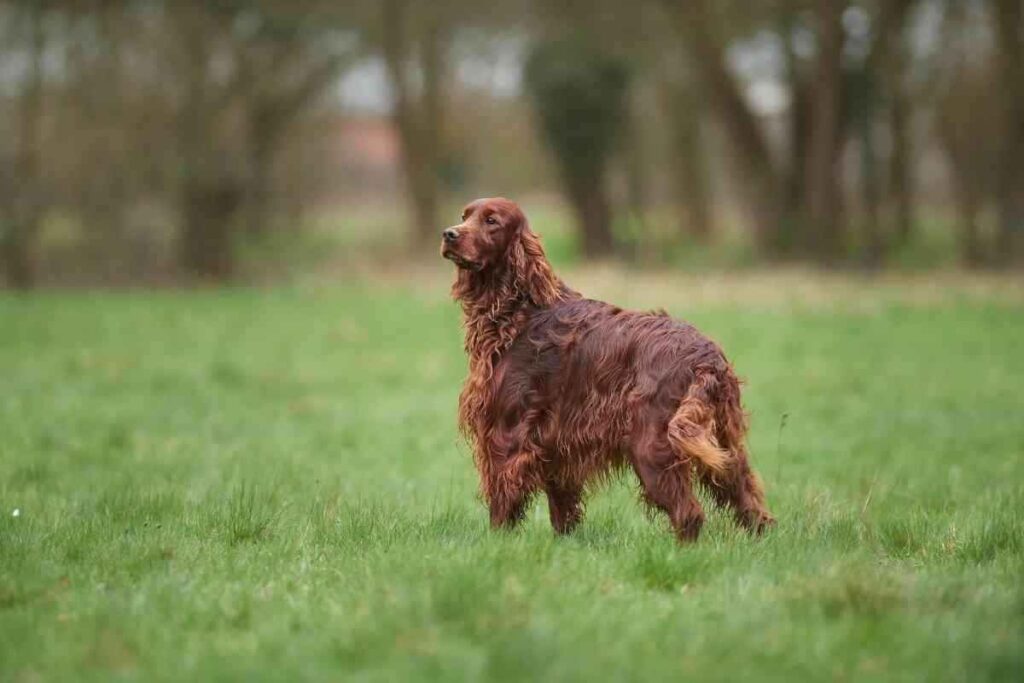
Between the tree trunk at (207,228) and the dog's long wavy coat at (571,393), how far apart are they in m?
17.7

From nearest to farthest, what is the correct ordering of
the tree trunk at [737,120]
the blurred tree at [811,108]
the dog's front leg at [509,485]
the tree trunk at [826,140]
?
the dog's front leg at [509,485] < the tree trunk at [826,140] < the blurred tree at [811,108] < the tree trunk at [737,120]

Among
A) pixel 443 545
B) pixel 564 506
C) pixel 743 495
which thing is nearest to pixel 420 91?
pixel 564 506

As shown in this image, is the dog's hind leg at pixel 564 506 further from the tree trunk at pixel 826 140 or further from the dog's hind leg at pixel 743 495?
the tree trunk at pixel 826 140

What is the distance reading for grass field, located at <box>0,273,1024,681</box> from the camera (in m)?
3.63

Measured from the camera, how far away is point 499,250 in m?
A: 5.32

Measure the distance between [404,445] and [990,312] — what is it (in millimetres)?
→ 10327

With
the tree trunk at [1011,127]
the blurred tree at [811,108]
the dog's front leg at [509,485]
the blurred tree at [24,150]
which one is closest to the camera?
the dog's front leg at [509,485]

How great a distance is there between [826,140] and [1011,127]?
3.15 m

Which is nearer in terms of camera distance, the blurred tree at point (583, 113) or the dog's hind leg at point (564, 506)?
the dog's hind leg at point (564, 506)

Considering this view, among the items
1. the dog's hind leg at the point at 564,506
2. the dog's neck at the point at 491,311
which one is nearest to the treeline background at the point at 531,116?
the dog's hind leg at the point at 564,506

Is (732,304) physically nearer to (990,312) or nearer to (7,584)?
(990,312)

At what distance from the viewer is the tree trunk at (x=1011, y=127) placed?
2027cm

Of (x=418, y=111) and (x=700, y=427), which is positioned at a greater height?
(x=418, y=111)

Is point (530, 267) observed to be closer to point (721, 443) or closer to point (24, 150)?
point (721, 443)
